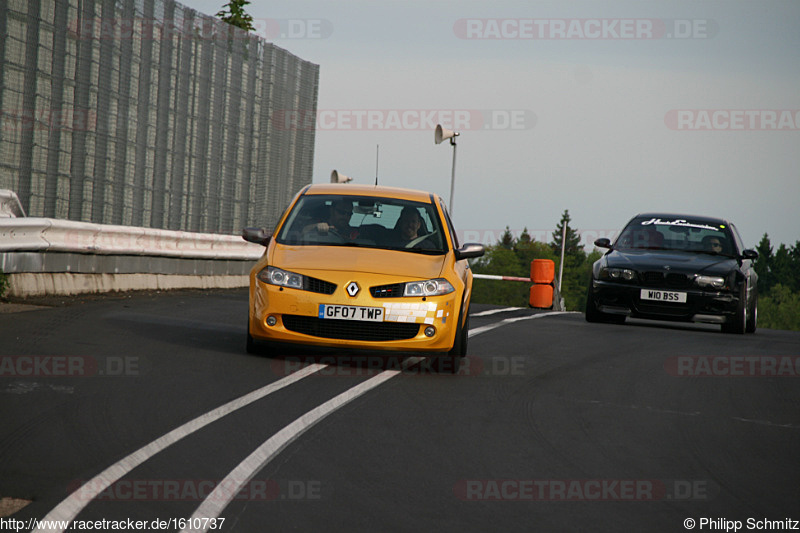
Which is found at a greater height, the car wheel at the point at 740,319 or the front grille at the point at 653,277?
the front grille at the point at 653,277

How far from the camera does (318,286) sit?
875 cm

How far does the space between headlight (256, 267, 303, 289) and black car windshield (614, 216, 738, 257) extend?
26.3 ft

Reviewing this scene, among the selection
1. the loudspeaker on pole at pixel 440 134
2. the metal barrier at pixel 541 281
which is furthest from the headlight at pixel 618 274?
the loudspeaker on pole at pixel 440 134

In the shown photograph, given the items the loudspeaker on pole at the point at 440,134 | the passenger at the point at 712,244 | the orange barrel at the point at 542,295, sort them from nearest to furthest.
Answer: the passenger at the point at 712,244, the orange barrel at the point at 542,295, the loudspeaker on pole at the point at 440,134

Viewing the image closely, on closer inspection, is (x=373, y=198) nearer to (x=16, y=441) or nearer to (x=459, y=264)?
(x=459, y=264)

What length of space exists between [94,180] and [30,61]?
7.68 ft

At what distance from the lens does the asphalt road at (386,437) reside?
4.89 m

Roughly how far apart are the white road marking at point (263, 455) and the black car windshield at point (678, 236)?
838cm

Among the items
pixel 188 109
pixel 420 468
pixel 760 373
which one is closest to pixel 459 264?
pixel 760 373

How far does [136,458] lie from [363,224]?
474 centimetres

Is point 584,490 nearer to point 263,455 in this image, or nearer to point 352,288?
point 263,455

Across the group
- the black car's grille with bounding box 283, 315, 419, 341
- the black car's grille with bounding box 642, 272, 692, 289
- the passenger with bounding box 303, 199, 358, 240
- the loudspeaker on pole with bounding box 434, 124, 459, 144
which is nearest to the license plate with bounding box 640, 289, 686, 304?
the black car's grille with bounding box 642, 272, 692, 289

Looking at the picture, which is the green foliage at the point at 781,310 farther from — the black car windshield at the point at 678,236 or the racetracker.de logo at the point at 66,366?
the racetracker.de logo at the point at 66,366

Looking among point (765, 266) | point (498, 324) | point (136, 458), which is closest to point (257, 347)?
point (136, 458)
